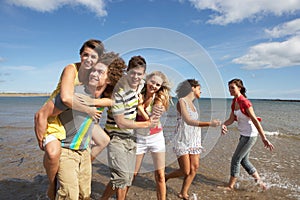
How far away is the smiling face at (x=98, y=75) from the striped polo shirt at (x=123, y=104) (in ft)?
0.86

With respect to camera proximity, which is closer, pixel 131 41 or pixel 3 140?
pixel 131 41

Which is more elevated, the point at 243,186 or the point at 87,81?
the point at 87,81

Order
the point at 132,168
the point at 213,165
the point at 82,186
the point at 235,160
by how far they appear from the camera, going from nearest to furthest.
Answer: the point at 82,186
the point at 132,168
the point at 235,160
the point at 213,165

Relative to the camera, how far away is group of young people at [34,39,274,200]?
8.18 ft

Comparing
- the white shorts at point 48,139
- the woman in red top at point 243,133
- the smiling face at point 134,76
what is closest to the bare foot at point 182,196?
the woman in red top at point 243,133

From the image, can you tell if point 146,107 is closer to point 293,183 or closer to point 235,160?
point 235,160

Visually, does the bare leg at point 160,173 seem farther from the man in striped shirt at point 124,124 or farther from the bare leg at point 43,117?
the bare leg at point 43,117

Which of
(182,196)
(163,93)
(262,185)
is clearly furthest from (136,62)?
(262,185)

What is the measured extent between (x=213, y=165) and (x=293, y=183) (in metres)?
1.87

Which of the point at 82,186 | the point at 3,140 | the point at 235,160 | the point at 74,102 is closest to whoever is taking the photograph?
the point at 74,102

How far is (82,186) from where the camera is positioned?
2.91 metres

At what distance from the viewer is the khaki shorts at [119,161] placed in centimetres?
306

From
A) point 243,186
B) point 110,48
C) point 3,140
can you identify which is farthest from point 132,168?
point 3,140

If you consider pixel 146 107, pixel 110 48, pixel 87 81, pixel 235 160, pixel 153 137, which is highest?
pixel 110 48
